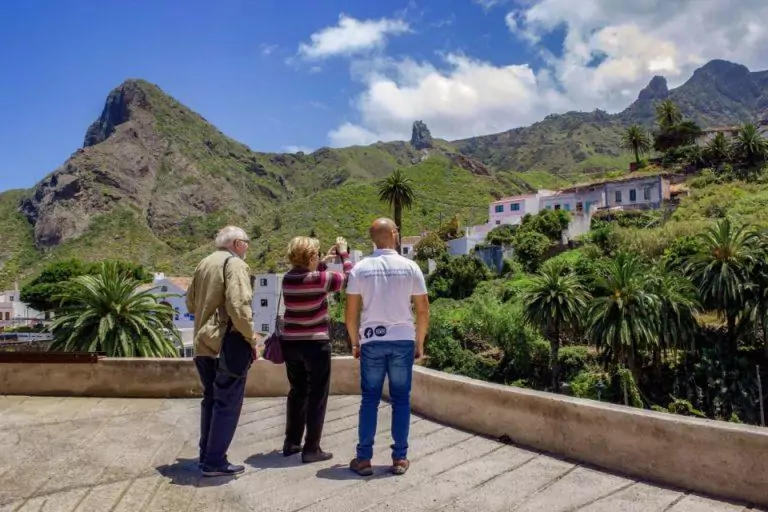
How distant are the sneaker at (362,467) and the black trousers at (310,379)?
0.41 metres

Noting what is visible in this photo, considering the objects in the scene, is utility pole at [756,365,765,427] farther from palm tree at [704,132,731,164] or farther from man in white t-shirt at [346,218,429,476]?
palm tree at [704,132,731,164]

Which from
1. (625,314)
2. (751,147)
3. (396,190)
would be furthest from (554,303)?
(751,147)

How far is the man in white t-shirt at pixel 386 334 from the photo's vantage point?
3.83m

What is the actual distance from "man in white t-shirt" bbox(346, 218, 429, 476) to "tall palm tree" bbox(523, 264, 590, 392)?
27750 mm

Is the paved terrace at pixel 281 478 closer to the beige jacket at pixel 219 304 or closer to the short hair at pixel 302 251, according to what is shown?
the beige jacket at pixel 219 304

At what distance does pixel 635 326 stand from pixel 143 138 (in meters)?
142

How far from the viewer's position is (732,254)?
27.5 metres

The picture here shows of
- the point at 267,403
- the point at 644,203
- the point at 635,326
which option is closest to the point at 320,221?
the point at 644,203

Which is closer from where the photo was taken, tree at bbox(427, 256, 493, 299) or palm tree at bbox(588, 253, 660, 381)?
palm tree at bbox(588, 253, 660, 381)

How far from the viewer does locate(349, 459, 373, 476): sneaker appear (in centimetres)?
378

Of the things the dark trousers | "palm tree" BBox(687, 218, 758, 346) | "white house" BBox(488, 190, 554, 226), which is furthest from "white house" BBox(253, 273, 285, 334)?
the dark trousers

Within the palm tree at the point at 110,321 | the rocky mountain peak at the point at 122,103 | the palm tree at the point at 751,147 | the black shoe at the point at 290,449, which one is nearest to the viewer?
the black shoe at the point at 290,449

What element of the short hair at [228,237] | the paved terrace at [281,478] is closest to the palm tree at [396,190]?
the paved terrace at [281,478]

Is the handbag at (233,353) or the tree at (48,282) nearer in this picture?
the handbag at (233,353)
